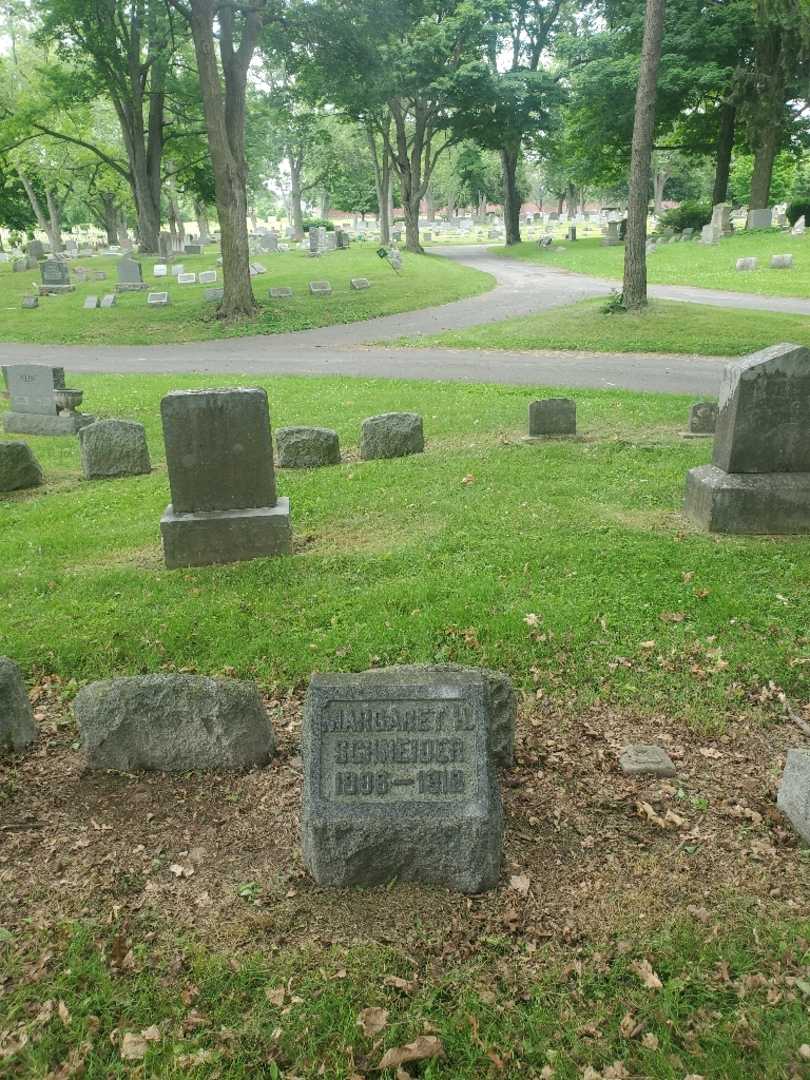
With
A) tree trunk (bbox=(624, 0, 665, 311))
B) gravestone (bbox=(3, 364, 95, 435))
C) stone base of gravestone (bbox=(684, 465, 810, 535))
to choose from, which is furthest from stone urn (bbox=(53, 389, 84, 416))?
tree trunk (bbox=(624, 0, 665, 311))

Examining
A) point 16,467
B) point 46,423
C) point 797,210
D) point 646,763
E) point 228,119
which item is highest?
point 228,119

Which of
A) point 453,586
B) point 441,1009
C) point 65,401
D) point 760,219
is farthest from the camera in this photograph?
point 760,219

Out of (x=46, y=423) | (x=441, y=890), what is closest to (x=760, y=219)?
(x=46, y=423)

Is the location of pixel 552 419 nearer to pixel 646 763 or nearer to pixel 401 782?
pixel 646 763

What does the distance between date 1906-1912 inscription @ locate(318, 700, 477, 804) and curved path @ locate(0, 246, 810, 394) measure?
1312 cm

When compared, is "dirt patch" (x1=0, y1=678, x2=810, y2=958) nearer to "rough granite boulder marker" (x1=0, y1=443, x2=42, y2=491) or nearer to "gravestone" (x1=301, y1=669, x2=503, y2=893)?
"gravestone" (x1=301, y1=669, x2=503, y2=893)

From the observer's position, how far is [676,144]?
155 ft

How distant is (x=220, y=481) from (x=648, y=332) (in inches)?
627

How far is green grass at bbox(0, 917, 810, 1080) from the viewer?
123 inches

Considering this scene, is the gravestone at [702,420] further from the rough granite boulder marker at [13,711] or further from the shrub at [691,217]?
the shrub at [691,217]

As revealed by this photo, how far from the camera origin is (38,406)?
14.7 meters

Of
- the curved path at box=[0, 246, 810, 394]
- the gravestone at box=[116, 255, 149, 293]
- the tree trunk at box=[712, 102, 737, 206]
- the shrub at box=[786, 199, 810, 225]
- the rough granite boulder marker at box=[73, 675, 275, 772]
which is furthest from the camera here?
the tree trunk at box=[712, 102, 737, 206]

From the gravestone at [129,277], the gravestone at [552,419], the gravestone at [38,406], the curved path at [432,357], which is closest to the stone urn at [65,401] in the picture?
the gravestone at [38,406]

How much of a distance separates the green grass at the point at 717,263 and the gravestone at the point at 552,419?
18.3 meters
